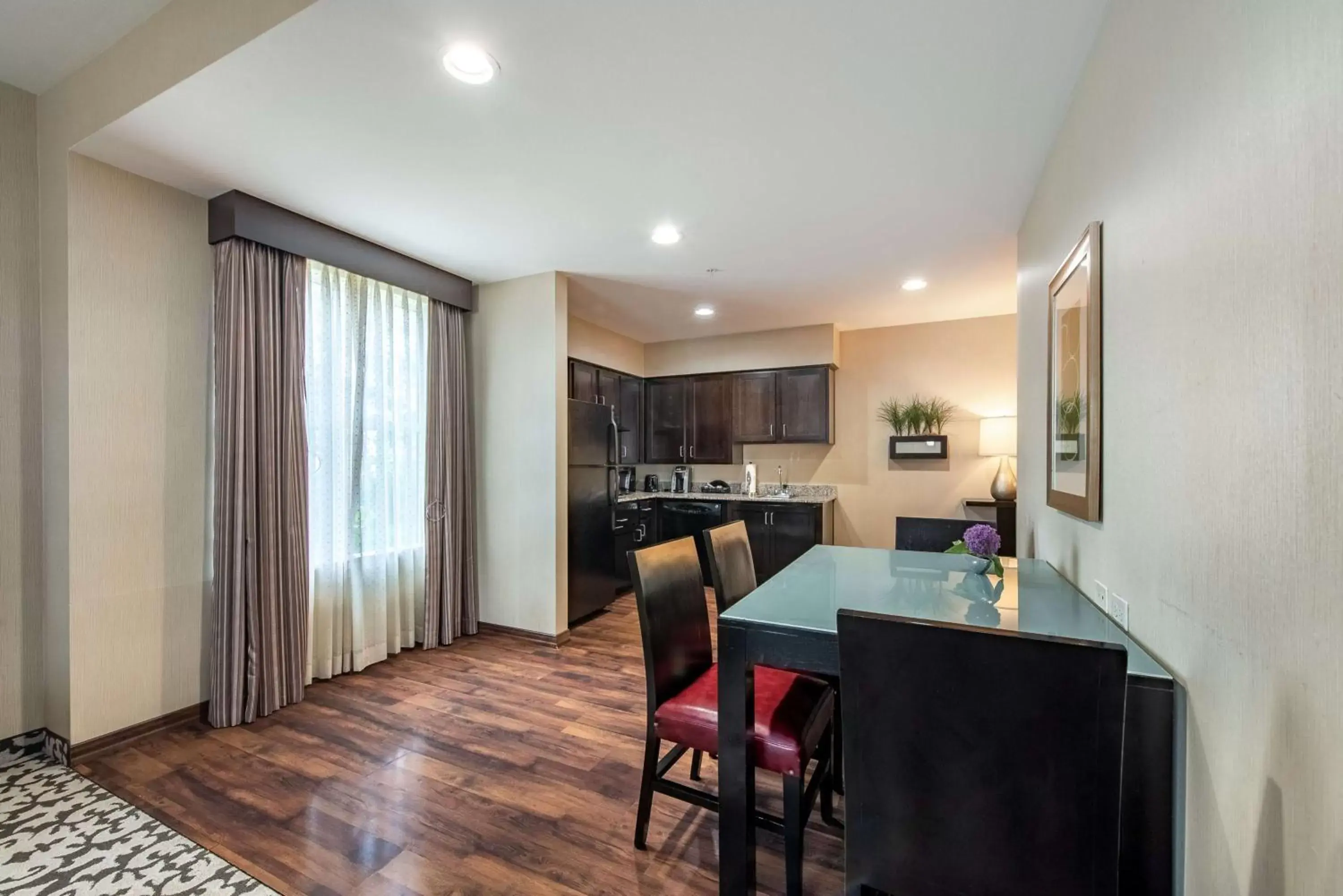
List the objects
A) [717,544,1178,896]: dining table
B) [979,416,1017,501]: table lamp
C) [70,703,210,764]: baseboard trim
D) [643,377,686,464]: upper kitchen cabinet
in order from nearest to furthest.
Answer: [717,544,1178,896]: dining table < [70,703,210,764]: baseboard trim < [979,416,1017,501]: table lamp < [643,377,686,464]: upper kitchen cabinet

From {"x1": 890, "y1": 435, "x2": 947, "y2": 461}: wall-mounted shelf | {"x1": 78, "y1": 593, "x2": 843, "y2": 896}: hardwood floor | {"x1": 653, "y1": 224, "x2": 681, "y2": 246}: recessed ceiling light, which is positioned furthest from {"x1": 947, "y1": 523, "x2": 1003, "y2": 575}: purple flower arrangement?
{"x1": 890, "y1": 435, "x2": 947, "y2": 461}: wall-mounted shelf

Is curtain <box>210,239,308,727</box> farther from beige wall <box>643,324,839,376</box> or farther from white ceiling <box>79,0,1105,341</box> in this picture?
beige wall <box>643,324,839,376</box>

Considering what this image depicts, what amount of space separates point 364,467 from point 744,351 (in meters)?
3.68

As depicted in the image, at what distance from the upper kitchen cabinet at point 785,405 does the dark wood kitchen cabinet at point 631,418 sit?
106 cm

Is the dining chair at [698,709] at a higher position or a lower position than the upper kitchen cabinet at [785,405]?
lower

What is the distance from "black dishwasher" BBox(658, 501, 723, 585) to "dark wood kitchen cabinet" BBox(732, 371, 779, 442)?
82 centimetres

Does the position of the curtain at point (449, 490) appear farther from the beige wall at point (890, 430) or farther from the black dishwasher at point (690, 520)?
the beige wall at point (890, 430)

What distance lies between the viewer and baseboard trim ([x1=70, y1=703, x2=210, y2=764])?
7.49 feet

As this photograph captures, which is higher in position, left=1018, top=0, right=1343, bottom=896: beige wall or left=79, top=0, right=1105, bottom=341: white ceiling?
left=79, top=0, right=1105, bottom=341: white ceiling

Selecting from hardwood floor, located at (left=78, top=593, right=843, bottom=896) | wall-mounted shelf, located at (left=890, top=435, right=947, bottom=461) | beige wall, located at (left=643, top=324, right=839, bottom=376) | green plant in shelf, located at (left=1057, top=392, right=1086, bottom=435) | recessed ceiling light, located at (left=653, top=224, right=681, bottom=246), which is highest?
recessed ceiling light, located at (left=653, top=224, right=681, bottom=246)

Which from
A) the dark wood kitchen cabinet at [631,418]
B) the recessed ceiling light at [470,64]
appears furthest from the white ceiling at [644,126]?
the dark wood kitchen cabinet at [631,418]

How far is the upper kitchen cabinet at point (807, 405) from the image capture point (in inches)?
206

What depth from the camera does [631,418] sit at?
5773 mm

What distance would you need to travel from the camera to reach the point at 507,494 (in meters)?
3.89
